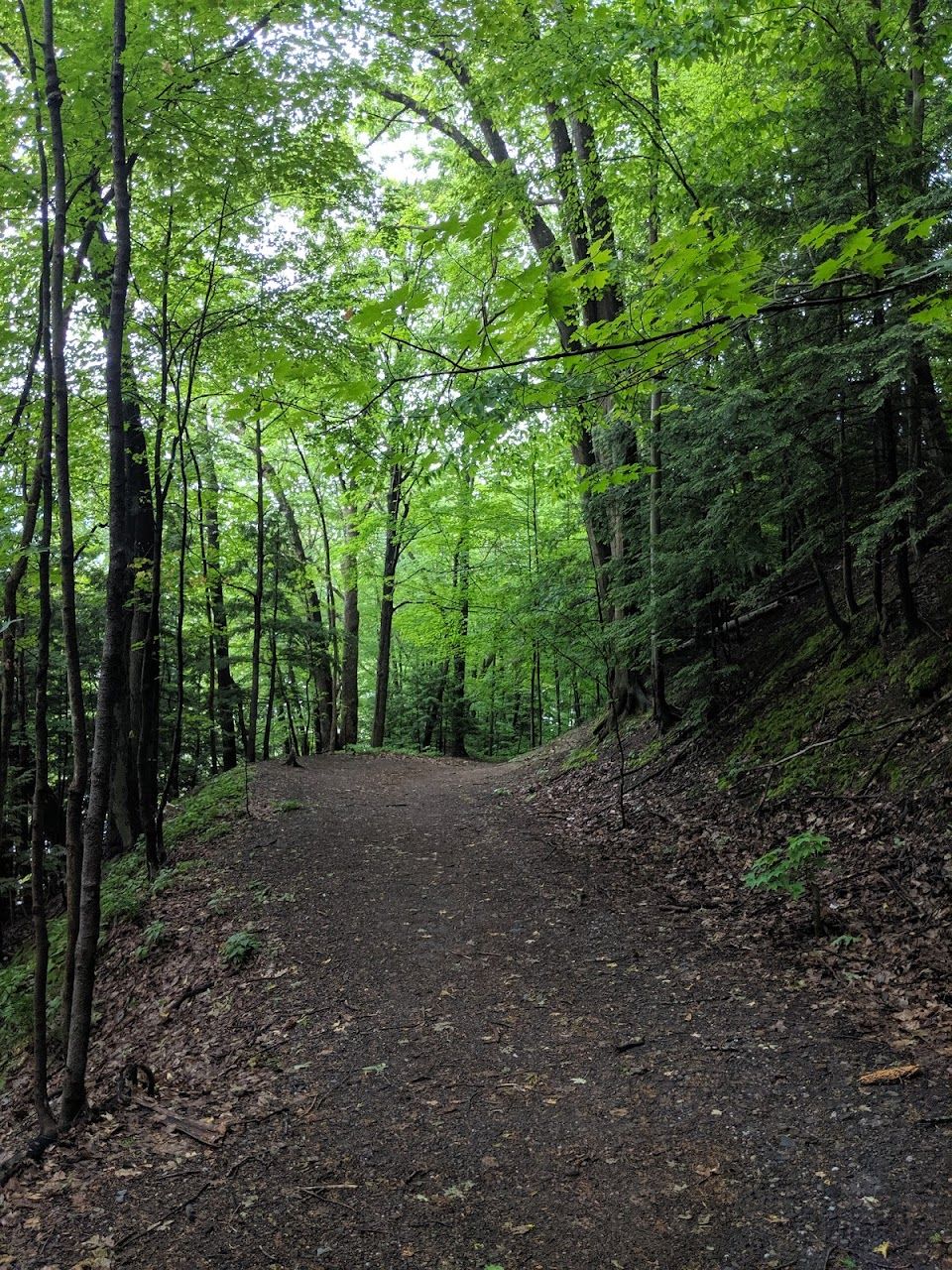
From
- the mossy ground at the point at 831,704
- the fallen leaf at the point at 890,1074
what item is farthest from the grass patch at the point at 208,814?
the fallen leaf at the point at 890,1074

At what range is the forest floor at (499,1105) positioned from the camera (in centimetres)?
283

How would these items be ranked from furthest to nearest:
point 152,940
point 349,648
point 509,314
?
point 349,648
point 152,940
point 509,314

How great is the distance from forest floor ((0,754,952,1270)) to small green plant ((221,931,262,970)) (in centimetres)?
10

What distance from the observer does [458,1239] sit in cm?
284

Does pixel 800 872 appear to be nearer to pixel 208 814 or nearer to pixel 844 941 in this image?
pixel 844 941

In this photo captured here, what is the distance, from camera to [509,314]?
3070 mm

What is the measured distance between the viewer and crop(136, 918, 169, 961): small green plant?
6.86m

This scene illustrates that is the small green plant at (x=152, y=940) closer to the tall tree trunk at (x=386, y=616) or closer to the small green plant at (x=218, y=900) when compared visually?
the small green plant at (x=218, y=900)

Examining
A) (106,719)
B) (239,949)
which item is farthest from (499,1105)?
(239,949)

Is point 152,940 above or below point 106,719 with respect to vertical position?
below

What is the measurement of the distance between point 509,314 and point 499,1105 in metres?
3.75

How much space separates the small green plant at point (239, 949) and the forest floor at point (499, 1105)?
0.33ft

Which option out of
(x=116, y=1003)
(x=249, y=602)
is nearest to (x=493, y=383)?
(x=116, y=1003)

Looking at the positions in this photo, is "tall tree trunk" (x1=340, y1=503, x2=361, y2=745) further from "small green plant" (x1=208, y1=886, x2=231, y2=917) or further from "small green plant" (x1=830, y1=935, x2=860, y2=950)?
"small green plant" (x1=830, y1=935, x2=860, y2=950)
